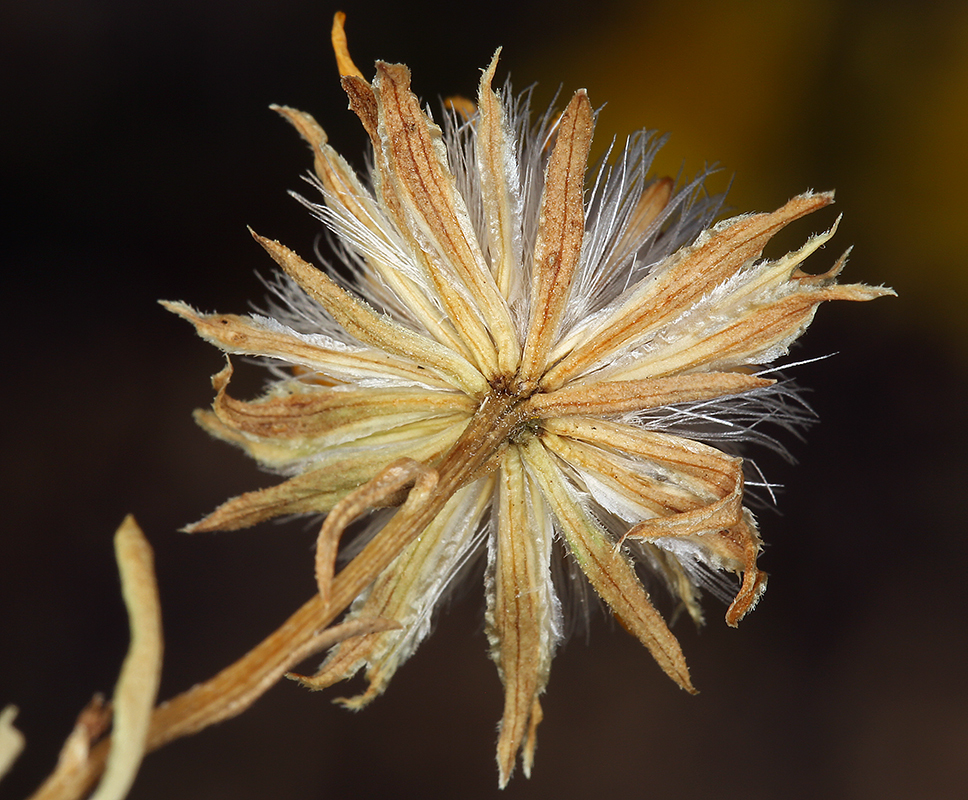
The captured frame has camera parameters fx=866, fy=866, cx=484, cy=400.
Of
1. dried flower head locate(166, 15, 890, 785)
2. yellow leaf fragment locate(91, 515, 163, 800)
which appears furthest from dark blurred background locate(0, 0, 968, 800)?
yellow leaf fragment locate(91, 515, 163, 800)

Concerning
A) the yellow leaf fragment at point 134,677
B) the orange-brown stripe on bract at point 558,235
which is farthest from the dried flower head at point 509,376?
the yellow leaf fragment at point 134,677

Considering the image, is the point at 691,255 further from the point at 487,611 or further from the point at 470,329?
the point at 487,611

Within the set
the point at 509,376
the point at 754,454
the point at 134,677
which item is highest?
the point at 754,454

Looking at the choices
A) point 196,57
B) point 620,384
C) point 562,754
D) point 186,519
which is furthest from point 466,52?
point 562,754

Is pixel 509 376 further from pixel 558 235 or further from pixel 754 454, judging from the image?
pixel 754 454

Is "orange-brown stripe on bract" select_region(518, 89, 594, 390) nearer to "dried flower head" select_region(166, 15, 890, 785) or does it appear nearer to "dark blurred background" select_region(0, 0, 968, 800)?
"dried flower head" select_region(166, 15, 890, 785)

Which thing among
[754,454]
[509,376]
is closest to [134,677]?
[509,376]
